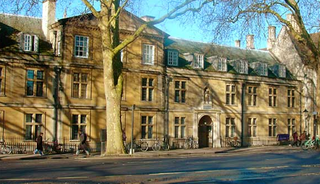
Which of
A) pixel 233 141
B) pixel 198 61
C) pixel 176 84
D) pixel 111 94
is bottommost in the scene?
pixel 233 141

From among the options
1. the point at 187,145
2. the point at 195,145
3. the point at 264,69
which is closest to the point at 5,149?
the point at 187,145

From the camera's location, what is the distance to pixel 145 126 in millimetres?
37250

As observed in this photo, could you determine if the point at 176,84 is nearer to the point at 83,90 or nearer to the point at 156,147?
the point at 156,147

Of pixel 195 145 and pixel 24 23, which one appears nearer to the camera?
pixel 24 23

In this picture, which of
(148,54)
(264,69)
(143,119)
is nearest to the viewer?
(143,119)

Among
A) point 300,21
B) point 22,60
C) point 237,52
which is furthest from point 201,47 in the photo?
point 22,60

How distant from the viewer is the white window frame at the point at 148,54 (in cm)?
3759

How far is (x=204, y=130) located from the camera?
41.8 meters

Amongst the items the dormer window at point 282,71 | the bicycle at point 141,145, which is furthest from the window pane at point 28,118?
the dormer window at point 282,71

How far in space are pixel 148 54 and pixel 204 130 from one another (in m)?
9.22

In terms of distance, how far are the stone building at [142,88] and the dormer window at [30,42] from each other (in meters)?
0.07

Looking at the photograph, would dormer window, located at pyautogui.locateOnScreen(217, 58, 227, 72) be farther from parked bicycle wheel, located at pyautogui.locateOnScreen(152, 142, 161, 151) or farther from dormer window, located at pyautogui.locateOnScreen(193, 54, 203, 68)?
parked bicycle wheel, located at pyautogui.locateOnScreen(152, 142, 161, 151)

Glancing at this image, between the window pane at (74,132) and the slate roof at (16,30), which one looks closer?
the slate roof at (16,30)

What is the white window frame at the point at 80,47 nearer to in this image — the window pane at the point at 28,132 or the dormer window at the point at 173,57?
the window pane at the point at 28,132
